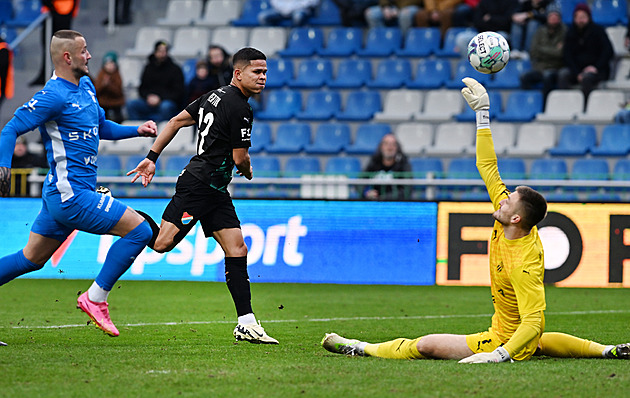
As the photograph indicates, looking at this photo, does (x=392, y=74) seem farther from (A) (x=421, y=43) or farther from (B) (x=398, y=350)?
(B) (x=398, y=350)

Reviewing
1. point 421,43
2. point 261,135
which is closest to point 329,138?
point 261,135

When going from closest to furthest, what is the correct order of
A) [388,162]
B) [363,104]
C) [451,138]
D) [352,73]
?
[388,162] → [451,138] → [363,104] → [352,73]

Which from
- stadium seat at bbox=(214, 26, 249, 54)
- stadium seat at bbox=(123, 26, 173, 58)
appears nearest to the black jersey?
stadium seat at bbox=(214, 26, 249, 54)

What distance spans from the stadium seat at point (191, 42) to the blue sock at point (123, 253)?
42.8 ft

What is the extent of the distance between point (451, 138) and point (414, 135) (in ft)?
2.18

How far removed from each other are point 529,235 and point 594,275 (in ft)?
23.2

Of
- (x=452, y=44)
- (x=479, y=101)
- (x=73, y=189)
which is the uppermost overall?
(x=452, y=44)

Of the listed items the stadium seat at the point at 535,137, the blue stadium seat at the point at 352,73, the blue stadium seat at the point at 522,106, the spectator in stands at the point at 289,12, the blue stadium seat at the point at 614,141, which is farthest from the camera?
the spectator in stands at the point at 289,12

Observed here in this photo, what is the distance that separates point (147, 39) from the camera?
64.4 ft

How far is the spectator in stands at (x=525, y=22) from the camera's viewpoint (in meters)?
17.0

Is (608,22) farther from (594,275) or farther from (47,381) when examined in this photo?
(47,381)

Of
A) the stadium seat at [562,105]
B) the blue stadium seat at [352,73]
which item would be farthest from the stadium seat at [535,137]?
the blue stadium seat at [352,73]

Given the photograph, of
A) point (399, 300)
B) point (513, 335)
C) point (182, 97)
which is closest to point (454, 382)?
point (513, 335)

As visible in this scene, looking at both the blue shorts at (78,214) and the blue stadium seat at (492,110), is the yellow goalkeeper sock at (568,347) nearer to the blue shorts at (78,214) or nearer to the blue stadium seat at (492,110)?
the blue shorts at (78,214)
